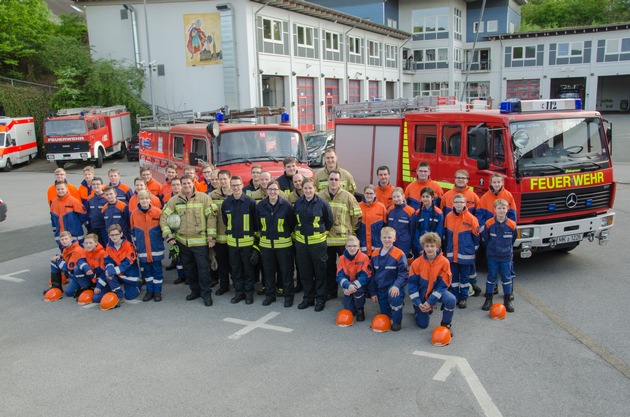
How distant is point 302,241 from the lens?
705 cm

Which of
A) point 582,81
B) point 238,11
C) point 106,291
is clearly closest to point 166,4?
point 238,11

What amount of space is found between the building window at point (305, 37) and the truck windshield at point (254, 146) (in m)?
24.8

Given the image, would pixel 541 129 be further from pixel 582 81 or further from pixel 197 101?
pixel 582 81

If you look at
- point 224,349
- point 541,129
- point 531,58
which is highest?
point 531,58

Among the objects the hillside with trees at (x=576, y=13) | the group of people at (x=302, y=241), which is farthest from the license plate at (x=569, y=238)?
the hillside with trees at (x=576, y=13)

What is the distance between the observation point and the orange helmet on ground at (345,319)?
256 inches

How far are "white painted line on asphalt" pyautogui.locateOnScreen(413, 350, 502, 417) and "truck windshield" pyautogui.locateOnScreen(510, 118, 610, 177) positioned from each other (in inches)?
132

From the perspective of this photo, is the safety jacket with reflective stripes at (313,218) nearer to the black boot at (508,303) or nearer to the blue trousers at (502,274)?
the blue trousers at (502,274)

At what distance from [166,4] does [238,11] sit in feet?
14.9

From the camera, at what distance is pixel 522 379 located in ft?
16.6

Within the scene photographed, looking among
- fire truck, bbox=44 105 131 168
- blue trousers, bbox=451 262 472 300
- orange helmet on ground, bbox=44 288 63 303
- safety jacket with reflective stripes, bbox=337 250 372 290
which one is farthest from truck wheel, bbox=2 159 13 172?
blue trousers, bbox=451 262 472 300

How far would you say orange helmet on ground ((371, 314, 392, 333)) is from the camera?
6301 millimetres

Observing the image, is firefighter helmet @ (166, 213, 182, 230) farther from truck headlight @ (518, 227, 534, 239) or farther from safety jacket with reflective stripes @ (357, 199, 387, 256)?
truck headlight @ (518, 227, 534, 239)

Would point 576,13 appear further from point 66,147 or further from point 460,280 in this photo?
point 460,280
